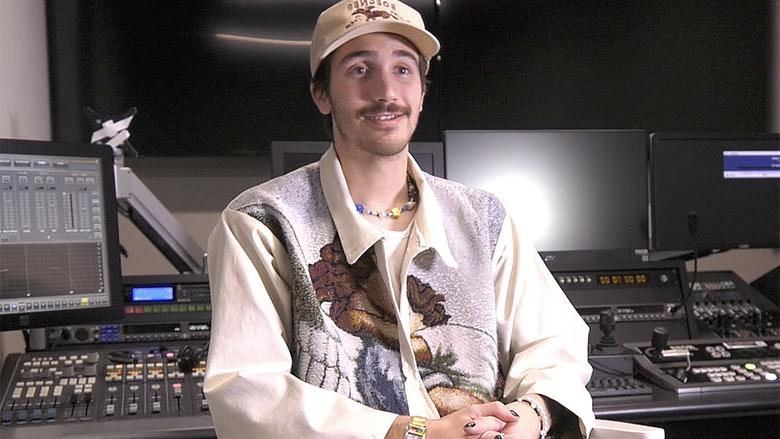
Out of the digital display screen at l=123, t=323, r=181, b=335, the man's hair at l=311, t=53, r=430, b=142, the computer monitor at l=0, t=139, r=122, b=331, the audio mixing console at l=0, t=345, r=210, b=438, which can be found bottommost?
the audio mixing console at l=0, t=345, r=210, b=438

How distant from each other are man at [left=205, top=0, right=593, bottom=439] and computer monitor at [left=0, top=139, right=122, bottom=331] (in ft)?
1.87

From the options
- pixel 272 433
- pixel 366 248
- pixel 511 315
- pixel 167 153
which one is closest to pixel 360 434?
pixel 272 433

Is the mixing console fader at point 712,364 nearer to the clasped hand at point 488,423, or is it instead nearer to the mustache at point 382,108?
the clasped hand at point 488,423

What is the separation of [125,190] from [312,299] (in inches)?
34.6

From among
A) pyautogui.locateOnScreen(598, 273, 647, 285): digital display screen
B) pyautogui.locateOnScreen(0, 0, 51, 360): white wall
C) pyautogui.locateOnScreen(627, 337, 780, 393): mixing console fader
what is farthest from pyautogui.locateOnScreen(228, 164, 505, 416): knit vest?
pyautogui.locateOnScreen(0, 0, 51, 360): white wall

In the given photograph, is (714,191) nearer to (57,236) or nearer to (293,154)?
(293,154)

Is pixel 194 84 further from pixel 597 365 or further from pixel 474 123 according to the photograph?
pixel 597 365

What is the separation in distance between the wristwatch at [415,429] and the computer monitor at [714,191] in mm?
1180

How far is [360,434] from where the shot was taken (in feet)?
3.68

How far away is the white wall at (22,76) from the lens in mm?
1973

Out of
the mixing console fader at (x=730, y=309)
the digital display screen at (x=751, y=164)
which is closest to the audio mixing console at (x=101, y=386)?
the mixing console fader at (x=730, y=309)

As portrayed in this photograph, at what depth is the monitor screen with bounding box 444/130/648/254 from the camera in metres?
2.04

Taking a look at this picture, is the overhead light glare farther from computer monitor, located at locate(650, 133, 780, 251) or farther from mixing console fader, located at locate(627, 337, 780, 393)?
mixing console fader, located at locate(627, 337, 780, 393)

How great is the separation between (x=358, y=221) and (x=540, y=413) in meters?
0.44
